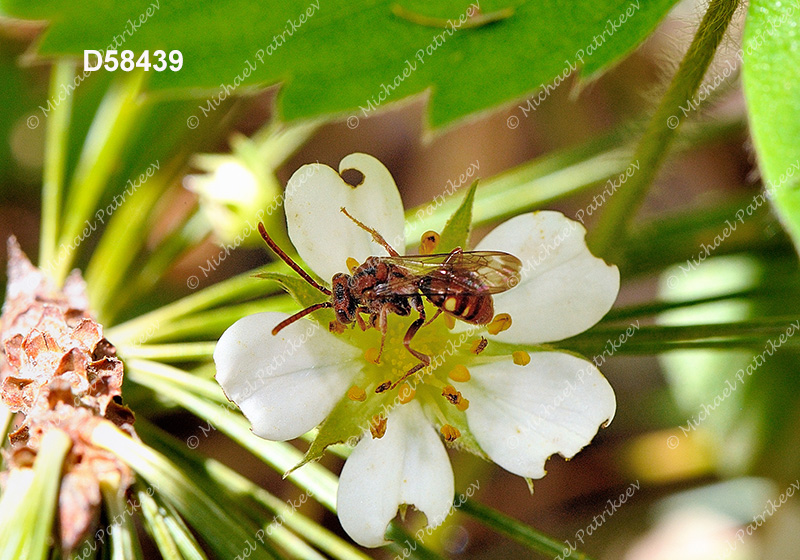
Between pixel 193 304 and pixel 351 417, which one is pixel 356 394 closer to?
pixel 351 417

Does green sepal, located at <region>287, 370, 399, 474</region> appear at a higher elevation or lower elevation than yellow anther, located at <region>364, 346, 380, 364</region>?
lower

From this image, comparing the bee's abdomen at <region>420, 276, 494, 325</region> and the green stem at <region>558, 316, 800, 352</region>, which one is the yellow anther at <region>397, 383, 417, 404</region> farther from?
the green stem at <region>558, 316, 800, 352</region>

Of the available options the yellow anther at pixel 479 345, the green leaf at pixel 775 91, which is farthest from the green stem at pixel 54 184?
the green leaf at pixel 775 91

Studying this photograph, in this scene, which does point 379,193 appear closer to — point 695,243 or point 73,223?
point 73,223

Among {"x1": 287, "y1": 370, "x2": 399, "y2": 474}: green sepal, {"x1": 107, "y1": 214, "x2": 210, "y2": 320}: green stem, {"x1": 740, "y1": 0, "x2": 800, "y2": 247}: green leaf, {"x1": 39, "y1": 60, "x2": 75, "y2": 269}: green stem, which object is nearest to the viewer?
{"x1": 740, "y1": 0, "x2": 800, "y2": 247}: green leaf

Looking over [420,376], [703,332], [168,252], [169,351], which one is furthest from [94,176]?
[703,332]

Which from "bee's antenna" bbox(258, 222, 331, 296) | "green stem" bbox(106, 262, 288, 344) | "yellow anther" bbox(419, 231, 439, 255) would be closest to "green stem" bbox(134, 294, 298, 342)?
"green stem" bbox(106, 262, 288, 344)

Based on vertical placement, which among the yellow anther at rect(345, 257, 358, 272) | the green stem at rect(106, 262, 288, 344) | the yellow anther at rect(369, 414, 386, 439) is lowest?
the yellow anther at rect(369, 414, 386, 439)
